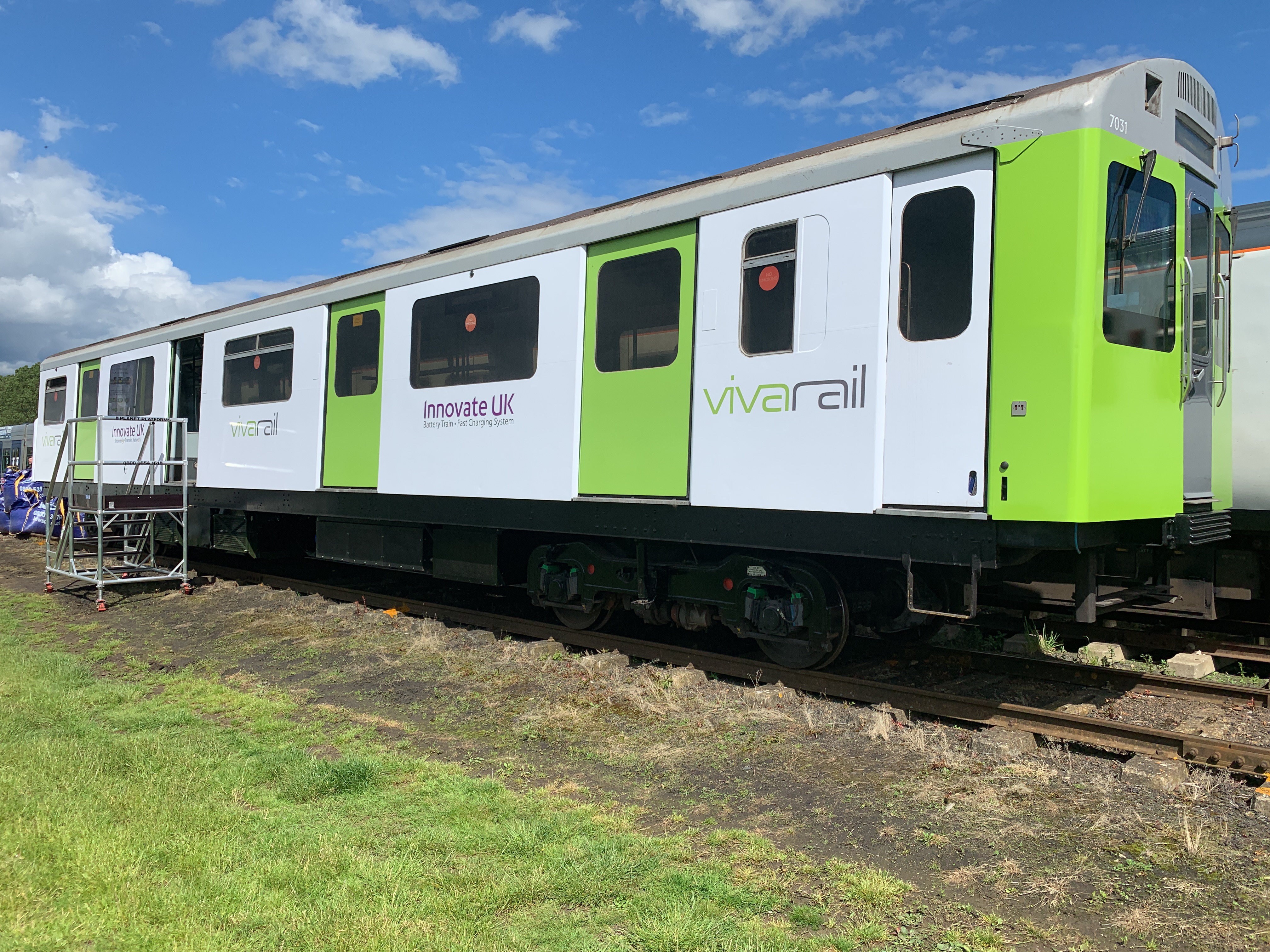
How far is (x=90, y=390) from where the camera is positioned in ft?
48.9

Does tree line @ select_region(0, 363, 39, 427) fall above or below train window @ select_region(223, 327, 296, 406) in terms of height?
above

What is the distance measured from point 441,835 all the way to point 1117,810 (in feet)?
9.96

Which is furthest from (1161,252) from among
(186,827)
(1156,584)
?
(186,827)

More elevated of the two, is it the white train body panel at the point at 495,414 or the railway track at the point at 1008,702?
the white train body panel at the point at 495,414

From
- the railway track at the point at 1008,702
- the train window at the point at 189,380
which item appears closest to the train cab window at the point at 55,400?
the train window at the point at 189,380

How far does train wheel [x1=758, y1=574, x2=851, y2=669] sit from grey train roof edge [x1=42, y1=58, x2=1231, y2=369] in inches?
105

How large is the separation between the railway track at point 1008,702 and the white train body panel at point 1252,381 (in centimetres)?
229

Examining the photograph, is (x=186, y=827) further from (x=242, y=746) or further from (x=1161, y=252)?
(x=1161, y=252)

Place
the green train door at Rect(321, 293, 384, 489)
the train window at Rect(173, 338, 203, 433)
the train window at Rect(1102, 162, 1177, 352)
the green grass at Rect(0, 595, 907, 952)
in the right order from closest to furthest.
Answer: the green grass at Rect(0, 595, 907, 952) → the train window at Rect(1102, 162, 1177, 352) → the green train door at Rect(321, 293, 384, 489) → the train window at Rect(173, 338, 203, 433)

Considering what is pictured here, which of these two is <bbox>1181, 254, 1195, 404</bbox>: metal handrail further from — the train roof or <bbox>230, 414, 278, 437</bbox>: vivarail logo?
<bbox>230, 414, 278, 437</bbox>: vivarail logo

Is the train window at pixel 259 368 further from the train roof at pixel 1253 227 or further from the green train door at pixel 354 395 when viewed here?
the train roof at pixel 1253 227

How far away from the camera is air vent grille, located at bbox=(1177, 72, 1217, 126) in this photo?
542cm

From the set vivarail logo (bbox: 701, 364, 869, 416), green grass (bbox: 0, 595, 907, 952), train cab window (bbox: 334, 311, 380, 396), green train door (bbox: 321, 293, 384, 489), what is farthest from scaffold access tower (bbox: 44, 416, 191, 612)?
vivarail logo (bbox: 701, 364, 869, 416)

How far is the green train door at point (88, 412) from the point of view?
14.5 m
